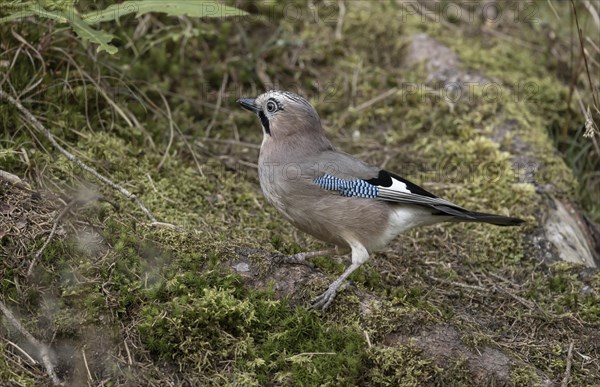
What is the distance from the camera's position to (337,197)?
19.0 ft

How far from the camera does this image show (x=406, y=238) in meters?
6.77

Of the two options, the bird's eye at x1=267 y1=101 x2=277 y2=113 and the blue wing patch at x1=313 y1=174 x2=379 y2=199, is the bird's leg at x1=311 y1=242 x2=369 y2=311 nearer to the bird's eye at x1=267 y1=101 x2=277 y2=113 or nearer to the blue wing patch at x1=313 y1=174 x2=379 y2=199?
the blue wing patch at x1=313 y1=174 x2=379 y2=199

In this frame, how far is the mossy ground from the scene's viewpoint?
4.57m

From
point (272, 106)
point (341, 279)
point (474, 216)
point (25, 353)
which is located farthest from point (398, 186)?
point (25, 353)

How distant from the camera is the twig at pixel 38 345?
13.8 ft

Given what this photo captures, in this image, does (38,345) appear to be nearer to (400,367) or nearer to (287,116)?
(400,367)

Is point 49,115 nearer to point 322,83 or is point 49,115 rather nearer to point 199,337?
point 199,337

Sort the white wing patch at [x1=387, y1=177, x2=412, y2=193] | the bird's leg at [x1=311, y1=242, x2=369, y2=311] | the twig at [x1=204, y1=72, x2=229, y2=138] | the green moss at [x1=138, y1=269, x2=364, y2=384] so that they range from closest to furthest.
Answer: the green moss at [x1=138, y1=269, x2=364, y2=384] < the bird's leg at [x1=311, y1=242, x2=369, y2=311] < the white wing patch at [x1=387, y1=177, x2=412, y2=193] < the twig at [x1=204, y1=72, x2=229, y2=138]

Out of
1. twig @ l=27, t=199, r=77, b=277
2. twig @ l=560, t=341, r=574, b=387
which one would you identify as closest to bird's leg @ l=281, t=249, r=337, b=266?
twig @ l=27, t=199, r=77, b=277

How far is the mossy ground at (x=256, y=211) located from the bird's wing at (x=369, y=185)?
0.59 meters

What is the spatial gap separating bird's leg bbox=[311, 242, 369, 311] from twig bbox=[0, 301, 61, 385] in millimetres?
1663

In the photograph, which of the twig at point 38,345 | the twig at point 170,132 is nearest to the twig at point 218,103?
the twig at point 170,132

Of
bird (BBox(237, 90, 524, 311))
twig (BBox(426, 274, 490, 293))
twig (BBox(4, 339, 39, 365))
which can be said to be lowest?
twig (BBox(4, 339, 39, 365))

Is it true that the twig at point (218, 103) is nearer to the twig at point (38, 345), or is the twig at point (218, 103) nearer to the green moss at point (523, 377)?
the twig at point (38, 345)
